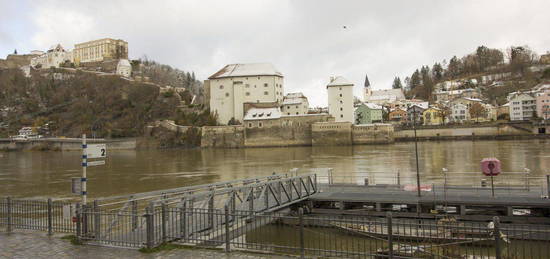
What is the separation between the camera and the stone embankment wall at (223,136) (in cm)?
8988

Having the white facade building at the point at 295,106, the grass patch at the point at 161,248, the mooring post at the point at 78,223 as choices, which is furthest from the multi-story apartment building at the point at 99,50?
the grass patch at the point at 161,248

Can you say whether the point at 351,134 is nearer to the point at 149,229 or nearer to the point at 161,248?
the point at 161,248

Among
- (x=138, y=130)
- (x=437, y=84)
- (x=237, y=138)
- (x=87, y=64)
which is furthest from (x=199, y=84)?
(x=437, y=84)

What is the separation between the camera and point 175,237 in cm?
991

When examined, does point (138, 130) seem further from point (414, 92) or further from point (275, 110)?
point (414, 92)

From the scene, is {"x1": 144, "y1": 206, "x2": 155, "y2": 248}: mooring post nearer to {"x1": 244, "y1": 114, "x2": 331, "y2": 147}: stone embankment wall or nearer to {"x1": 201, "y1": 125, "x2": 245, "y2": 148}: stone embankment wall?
{"x1": 244, "y1": 114, "x2": 331, "y2": 147}: stone embankment wall

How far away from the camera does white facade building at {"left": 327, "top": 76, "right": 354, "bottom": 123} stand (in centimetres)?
8831

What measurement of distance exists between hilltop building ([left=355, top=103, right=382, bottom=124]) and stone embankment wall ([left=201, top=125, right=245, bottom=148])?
38.4 metres

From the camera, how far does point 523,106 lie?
9475cm

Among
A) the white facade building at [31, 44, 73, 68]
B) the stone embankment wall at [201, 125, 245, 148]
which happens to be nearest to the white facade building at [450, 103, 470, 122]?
the stone embankment wall at [201, 125, 245, 148]

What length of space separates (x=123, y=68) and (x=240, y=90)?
65242 mm

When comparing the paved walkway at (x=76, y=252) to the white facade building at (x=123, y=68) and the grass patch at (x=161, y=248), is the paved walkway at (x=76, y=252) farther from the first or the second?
the white facade building at (x=123, y=68)

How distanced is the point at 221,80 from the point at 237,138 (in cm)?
1526

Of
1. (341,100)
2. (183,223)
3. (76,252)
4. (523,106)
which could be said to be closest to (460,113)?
(523,106)
